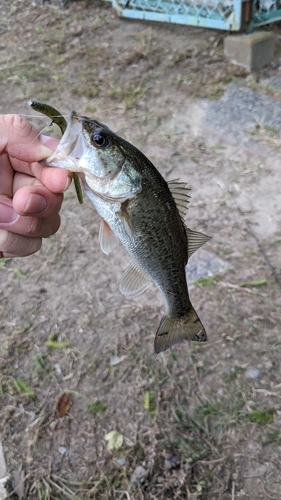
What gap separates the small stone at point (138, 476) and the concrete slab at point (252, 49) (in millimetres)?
4010

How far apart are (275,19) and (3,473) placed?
4926 millimetres

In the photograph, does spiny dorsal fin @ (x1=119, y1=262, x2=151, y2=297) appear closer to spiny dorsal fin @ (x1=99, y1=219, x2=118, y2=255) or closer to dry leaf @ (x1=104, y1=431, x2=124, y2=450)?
spiny dorsal fin @ (x1=99, y1=219, x2=118, y2=255)

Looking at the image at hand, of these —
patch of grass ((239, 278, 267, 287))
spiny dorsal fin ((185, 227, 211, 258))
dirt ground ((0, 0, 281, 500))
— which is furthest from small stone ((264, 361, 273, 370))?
spiny dorsal fin ((185, 227, 211, 258))

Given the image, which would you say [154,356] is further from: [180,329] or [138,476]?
[180,329]

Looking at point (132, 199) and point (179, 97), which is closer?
point (132, 199)

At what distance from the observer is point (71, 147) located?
1524mm

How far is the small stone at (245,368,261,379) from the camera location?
2.60 m

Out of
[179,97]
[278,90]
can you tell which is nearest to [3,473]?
[179,97]

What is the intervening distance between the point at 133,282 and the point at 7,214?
0.51 metres

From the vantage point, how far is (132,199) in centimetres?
157

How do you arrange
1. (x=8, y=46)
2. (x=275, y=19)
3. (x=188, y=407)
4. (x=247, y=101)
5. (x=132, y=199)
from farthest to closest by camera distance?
(x=8, y=46) → (x=275, y=19) → (x=247, y=101) → (x=188, y=407) → (x=132, y=199)

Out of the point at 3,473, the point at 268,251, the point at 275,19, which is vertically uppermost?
the point at 275,19

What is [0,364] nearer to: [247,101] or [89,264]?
[89,264]

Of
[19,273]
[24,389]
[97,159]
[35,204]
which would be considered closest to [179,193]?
[97,159]
